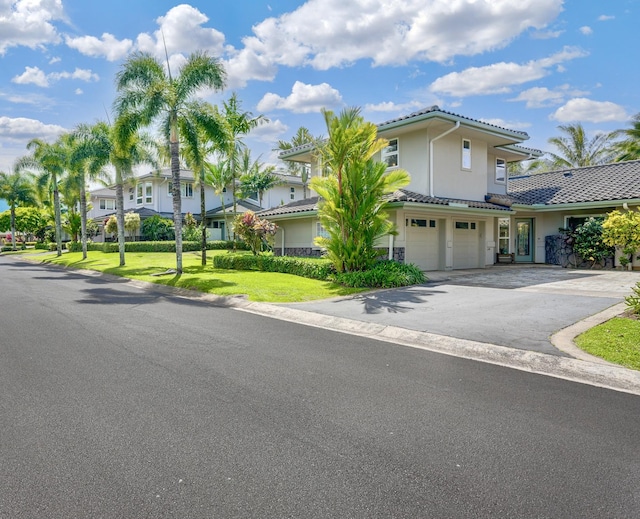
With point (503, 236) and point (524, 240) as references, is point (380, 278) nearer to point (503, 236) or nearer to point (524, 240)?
point (503, 236)

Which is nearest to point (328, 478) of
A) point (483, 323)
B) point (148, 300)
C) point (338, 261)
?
point (483, 323)

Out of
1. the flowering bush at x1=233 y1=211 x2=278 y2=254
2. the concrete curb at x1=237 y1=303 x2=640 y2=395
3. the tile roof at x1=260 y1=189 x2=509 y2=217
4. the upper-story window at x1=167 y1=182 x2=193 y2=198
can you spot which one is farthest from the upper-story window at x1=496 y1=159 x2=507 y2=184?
the upper-story window at x1=167 y1=182 x2=193 y2=198

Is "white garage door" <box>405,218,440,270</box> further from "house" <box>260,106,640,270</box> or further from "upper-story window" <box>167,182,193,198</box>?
"upper-story window" <box>167,182,193,198</box>

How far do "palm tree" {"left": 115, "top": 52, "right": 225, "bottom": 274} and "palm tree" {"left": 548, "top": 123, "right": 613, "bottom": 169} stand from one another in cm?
3200

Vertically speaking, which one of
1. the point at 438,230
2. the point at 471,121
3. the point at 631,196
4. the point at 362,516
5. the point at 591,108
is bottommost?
the point at 362,516

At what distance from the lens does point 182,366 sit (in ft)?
19.9

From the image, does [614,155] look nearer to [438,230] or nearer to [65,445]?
[438,230]

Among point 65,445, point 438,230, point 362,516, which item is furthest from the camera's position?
point 438,230

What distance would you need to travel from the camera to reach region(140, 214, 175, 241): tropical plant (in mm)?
36688

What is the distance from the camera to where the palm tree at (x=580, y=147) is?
3809cm

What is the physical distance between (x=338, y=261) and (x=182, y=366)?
978cm

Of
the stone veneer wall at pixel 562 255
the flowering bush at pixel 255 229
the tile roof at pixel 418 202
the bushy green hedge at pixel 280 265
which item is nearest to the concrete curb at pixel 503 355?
the bushy green hedge at pixel 280 265

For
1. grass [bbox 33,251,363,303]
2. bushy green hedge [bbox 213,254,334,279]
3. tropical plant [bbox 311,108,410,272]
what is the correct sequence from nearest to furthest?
grass [bbox 33,251,363,303], tropical plant [bbox 311,108,410,272], bushy green hedge [bbox 213,254,334,279]

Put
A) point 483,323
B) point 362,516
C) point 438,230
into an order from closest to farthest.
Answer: point 362,516
point 483,323
point 438,230
